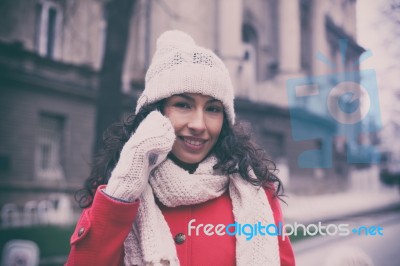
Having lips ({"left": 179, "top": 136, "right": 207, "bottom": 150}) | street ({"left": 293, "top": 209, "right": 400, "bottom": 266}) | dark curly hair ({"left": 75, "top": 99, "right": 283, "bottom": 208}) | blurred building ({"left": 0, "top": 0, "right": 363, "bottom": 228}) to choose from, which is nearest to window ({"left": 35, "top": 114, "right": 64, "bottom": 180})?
blurred building ({"left": 0, "top": 0, "right": 363, "bottom": 228})

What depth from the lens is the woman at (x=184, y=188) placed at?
5.24ft

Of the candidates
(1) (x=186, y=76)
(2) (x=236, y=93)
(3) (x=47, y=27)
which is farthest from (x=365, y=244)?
(3) (x=47, y=27)

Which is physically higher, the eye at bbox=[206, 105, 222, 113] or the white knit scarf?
the eye at bbox=[206, 105, 222, 113]

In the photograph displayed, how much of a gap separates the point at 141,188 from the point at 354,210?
1.17m

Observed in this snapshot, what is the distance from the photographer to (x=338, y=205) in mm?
2289

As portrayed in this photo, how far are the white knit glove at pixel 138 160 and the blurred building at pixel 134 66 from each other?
977 mm

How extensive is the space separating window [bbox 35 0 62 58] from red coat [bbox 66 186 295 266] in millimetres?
2547

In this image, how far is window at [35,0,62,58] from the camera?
152 inches

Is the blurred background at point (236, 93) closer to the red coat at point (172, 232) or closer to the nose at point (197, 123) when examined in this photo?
the red coat at point (172, 232)

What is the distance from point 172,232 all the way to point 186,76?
620mm

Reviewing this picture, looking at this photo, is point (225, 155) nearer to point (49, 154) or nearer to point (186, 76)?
point (186, 76)

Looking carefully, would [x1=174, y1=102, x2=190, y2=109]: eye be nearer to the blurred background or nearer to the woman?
the woman

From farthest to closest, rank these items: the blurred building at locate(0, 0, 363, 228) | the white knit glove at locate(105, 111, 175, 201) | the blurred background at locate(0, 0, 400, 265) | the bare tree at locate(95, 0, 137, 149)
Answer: the bare tree at locate(95, 0, 137, 149) < the blurred building at locate(0, 0, 363, 228) < the blurred background at locate(0, 0, 400, 265) < the white knit glove at locate(105, 111, 175, 201)

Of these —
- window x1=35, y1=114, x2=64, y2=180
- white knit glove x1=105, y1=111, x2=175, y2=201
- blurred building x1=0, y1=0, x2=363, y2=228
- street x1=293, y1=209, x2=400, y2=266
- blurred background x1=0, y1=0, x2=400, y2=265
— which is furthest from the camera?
window x1=35, y1=114, x2=64, y2=180
